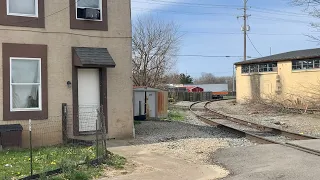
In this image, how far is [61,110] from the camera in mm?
13375

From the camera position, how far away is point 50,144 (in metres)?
13.1

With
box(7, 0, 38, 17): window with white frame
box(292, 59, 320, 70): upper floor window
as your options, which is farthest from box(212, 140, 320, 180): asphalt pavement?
box(292, 59, 320, 70): upper floor window

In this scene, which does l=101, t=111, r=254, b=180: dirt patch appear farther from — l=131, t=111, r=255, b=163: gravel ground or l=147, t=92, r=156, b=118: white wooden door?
l=147, t=92, r=156, b=118: white wooden door

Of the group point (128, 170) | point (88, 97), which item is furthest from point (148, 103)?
point (128, 170)

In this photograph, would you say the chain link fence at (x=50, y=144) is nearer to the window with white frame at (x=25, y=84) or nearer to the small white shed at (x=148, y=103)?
the window with white frame at (x=25, y=84)

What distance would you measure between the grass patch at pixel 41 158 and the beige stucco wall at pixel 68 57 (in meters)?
1.34

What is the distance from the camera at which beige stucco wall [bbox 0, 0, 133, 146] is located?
42.7ft

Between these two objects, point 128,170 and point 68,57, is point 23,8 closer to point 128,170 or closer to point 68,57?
point 68,57

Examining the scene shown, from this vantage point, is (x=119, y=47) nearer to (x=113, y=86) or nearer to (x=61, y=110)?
(x=113, y=86)

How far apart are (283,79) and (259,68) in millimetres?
4825

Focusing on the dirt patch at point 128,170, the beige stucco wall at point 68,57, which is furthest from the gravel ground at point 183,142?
the dirt patch at point 128,170

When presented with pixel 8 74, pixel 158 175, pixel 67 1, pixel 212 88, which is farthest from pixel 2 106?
pixel 212 88

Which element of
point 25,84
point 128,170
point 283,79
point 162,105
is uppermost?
point 283,79

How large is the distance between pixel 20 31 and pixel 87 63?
2.33 m
